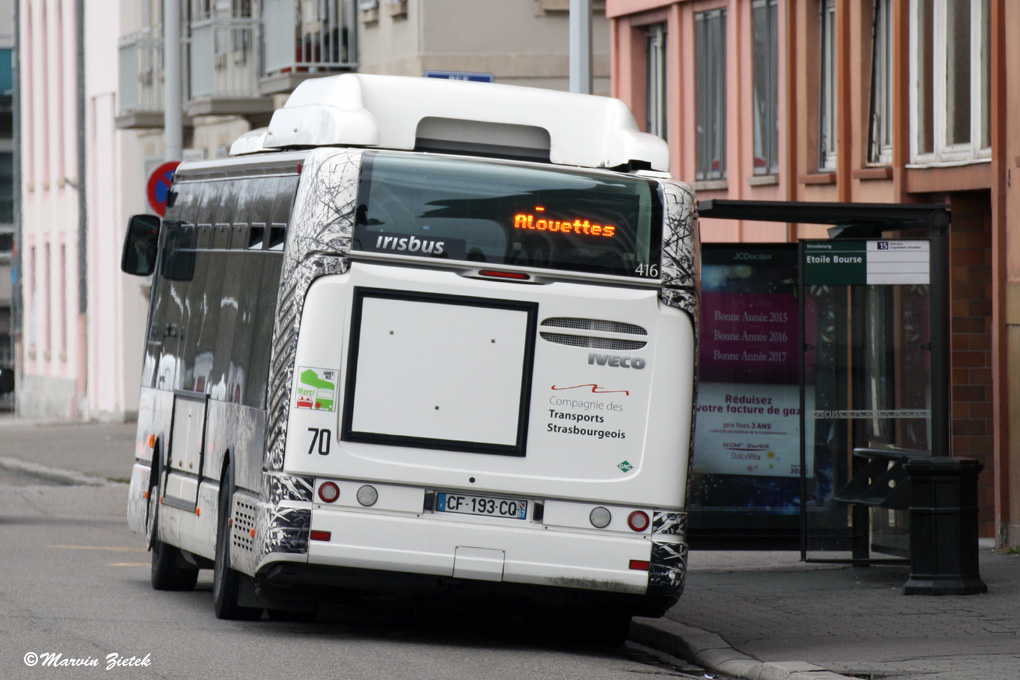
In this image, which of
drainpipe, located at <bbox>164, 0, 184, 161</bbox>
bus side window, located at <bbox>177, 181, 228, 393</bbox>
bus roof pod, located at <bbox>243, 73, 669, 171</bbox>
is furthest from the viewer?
drainpipe, located at <bbox>164, 0, 184, 161</bbox>

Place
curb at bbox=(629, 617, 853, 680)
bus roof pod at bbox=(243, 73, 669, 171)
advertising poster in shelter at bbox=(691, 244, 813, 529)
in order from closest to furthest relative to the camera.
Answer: curb at bbox=(629, 617, 853, 680) → bus roof pod at bbox=(243, 73, 669, 171) → advertising poster in shelter at bbox=(691, 244, 813, 529)

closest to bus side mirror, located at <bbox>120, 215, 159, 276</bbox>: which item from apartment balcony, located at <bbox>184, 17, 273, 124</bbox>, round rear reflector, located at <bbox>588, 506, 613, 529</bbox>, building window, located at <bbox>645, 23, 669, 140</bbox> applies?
round rear reflector, located at <bbox>588, 506, 613, 529</bbox>

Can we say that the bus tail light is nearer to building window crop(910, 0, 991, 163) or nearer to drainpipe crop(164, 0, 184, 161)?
building window crop(910, 0, 991, 163)

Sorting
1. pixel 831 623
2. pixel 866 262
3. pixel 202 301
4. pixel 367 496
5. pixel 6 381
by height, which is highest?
pixel 866 262

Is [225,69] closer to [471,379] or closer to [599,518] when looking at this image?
[471,379]

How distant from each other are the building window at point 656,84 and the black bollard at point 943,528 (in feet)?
34.9

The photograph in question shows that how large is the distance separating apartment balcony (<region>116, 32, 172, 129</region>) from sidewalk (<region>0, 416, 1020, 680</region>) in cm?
2330

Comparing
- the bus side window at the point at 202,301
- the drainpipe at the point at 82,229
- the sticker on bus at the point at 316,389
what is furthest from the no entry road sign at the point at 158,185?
the drainpipe at the point at 82,229

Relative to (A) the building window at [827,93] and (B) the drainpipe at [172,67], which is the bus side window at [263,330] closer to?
(A) the building window at [827,93]

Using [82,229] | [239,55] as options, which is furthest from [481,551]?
[82,229]

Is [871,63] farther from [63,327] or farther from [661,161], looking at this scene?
[63,327]

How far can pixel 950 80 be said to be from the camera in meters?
17.4

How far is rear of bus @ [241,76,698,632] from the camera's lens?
36.4 feet

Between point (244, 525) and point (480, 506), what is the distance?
1422 millimetres
